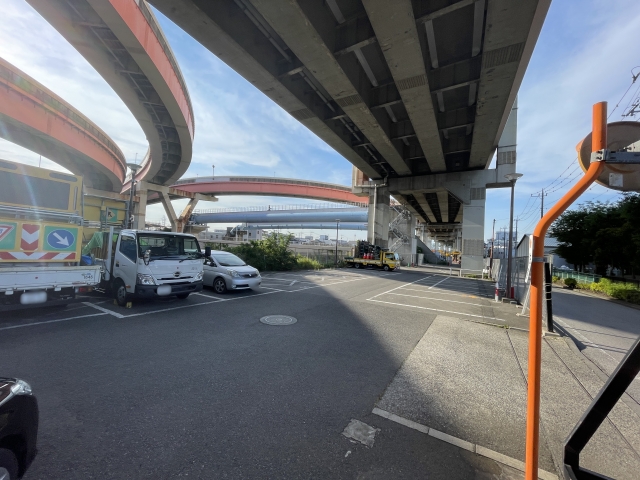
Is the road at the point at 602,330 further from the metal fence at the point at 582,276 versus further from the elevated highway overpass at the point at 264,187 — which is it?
the elevated highway overpass at the point at 264,187

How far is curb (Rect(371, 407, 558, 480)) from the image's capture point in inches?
102

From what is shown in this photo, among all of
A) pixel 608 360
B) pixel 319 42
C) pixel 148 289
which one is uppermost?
pixel 319 42

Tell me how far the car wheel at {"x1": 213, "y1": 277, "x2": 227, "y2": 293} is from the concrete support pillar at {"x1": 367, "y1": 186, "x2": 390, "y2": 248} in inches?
868

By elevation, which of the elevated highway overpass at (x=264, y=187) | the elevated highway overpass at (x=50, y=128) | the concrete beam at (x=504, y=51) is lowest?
the elevated highway overpass at (x=50, y=128)

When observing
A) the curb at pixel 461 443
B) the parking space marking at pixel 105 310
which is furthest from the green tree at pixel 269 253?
the curb at pixel 461 443

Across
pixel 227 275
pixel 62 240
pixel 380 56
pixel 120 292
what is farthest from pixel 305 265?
pixel 62 240

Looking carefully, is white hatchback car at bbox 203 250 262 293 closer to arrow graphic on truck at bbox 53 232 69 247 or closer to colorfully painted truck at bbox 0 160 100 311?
colorfully painted truck at bbox 0 160 100 311

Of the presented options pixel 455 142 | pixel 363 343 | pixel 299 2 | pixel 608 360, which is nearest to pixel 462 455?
pixel 363 343

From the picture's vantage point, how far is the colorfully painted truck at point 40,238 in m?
5.66

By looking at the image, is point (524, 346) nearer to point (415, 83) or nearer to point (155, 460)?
point (155, 460)

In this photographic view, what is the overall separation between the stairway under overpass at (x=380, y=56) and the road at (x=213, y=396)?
942 centimetres

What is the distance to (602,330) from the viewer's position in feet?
28.6

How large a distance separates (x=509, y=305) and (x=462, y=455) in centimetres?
1026

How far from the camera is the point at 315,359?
482 cm
